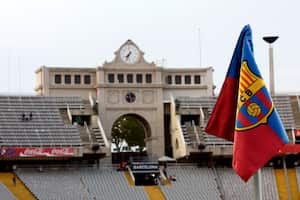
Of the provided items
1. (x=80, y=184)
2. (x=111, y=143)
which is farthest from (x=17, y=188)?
(x=111, y=143)

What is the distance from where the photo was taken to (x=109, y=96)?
5450 cm

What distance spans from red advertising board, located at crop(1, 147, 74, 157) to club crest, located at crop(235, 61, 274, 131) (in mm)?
38513

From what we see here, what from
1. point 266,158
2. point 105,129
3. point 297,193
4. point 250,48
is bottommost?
point 297,193

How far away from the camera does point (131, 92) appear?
54.7 meters

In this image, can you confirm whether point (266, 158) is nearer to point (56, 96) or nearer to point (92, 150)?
point (92, 150)

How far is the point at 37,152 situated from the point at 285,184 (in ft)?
54.5

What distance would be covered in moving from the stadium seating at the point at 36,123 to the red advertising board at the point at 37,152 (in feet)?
2.68

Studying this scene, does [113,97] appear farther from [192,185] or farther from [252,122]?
[252,122]

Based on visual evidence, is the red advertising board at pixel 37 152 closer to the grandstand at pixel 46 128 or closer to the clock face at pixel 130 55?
the grandstand at pixel 46 128

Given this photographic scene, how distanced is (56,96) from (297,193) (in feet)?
62.8

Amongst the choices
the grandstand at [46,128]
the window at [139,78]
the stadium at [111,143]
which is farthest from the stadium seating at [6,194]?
the window at [139,78]

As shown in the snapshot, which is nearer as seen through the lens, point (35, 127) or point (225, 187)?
point (225, 187)

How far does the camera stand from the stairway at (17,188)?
4284 cm

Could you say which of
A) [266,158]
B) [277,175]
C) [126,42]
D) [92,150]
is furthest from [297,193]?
[266,158]
